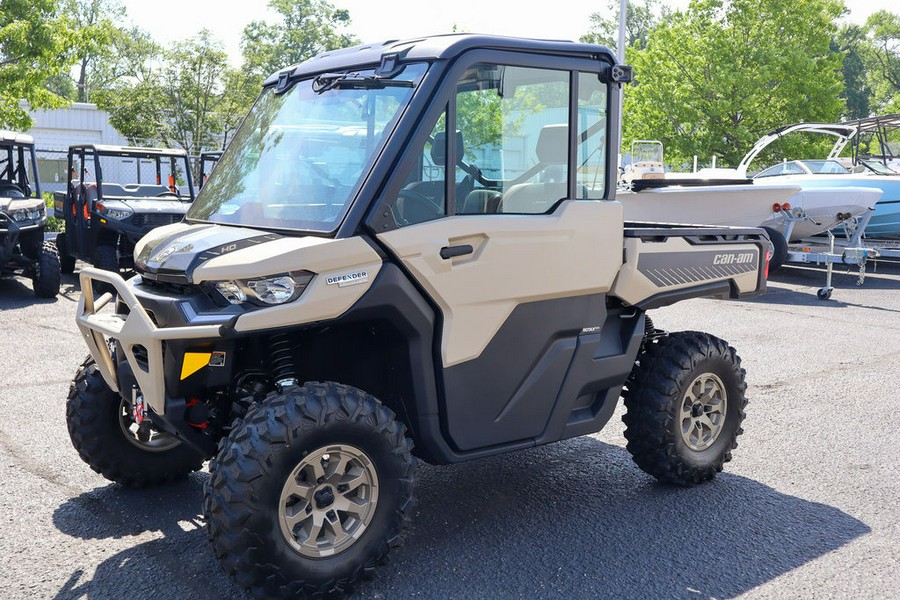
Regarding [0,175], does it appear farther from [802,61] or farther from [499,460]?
[802,61]

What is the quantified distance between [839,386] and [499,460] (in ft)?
12.0

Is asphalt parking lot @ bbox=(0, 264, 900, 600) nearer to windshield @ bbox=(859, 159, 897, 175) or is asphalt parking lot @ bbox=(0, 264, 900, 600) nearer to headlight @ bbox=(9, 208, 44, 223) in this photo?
headlight @ bbox=(9, 208, 44, 223)

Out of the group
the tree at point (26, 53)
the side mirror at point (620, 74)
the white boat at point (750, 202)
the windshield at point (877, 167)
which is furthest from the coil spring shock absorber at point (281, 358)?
the tree at point (26, 53)

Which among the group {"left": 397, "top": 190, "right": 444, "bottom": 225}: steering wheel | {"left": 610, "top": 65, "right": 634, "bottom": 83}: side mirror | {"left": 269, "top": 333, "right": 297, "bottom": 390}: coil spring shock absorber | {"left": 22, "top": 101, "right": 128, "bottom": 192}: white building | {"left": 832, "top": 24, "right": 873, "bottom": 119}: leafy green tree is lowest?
{"left": 269, "top": 333, "right": 297, "bottom": 390}: coil spring shock absorber

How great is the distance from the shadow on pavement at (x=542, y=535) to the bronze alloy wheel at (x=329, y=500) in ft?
0.93

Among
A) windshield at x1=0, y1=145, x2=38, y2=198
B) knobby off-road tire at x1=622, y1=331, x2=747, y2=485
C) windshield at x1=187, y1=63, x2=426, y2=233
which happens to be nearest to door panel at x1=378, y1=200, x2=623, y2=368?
windshield at x1=187, y1=63, x2=426, y2=233

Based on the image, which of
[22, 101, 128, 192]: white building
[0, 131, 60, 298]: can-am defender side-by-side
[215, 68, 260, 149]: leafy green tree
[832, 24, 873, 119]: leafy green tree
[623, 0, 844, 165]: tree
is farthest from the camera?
[832, 24, 873, 119]: leafy green tree

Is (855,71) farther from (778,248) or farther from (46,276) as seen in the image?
(46,276)

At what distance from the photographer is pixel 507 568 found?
4.08m

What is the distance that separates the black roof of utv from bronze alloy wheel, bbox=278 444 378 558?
5.71ft

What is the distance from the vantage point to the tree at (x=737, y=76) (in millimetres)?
29344

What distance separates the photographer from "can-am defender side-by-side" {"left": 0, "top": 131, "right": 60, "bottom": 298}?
12.0m

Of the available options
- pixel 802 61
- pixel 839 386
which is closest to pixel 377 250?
pixel 839 386

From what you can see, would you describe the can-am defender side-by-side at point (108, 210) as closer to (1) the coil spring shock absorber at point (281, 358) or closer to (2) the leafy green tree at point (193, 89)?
(1) the coil spring shock absorber at point (281, 358)
